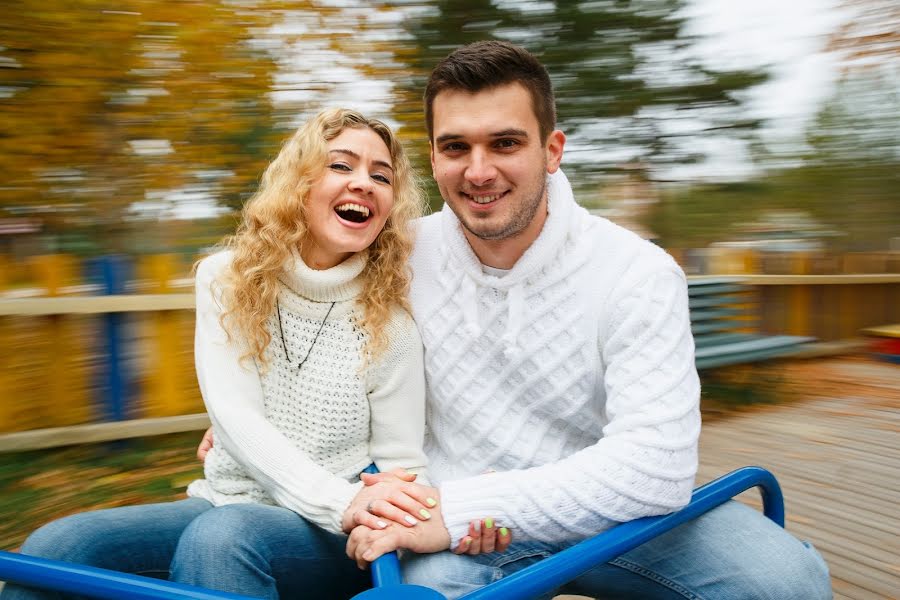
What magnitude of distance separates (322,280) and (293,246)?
109 millimetres

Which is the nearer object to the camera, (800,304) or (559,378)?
(559,378)

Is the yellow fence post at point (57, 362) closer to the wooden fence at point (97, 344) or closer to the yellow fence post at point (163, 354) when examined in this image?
the wooden fence at point (97, 344)

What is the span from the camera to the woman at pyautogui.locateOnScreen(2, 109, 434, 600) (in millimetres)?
1427

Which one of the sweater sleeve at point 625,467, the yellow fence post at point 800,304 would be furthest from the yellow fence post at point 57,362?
the yellow fence post at point 800,304

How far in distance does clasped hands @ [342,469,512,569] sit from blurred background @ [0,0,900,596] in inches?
77.1

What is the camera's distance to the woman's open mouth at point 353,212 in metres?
1.66

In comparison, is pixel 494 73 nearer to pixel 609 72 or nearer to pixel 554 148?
Result: pixel 554 148

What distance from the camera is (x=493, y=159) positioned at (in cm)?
161

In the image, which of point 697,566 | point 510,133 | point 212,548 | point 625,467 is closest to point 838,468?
point 697,566

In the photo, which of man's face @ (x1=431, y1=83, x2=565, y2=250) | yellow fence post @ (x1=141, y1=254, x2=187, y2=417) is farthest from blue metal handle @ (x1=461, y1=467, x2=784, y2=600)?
yellow fence post @ (x1=141, y1=254, x2=187, y2=417)

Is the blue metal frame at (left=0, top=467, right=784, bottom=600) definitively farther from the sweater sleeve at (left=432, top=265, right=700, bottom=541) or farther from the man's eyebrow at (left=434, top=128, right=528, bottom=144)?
the man's eyebrow at (left=434, top=128, right=528, bottom=144)

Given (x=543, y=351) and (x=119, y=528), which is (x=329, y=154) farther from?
(x=119, y=528)

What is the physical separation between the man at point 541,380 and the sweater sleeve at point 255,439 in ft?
0.27

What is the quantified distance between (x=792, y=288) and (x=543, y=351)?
6.29 m
